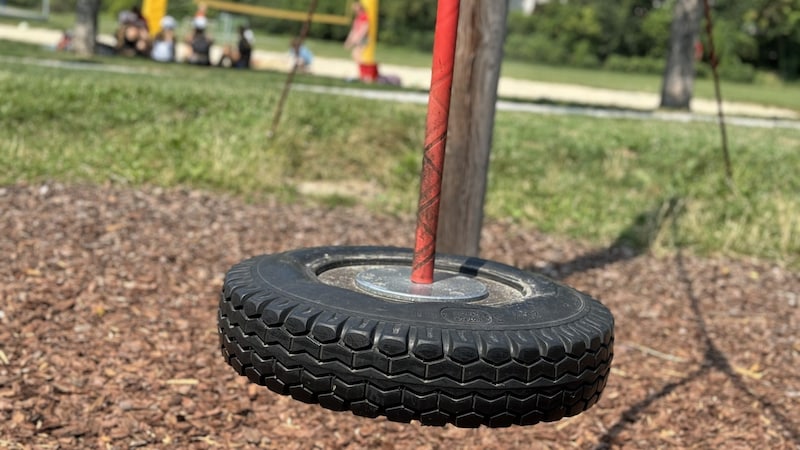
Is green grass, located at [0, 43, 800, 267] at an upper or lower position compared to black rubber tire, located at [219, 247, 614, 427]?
lower

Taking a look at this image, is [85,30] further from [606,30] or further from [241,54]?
[606,30]

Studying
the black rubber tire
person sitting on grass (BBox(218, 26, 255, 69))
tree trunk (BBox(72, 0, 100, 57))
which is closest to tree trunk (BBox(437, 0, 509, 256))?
the black rubber tire

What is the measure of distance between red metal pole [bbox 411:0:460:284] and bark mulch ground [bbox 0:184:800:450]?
52.7 inches

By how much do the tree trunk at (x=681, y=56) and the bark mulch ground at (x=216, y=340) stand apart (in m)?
9.32

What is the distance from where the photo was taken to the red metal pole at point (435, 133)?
2.57 metres

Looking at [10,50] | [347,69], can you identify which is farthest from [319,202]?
[347,69]

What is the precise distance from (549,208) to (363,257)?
4673 mm

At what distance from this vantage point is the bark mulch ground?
384 centimetres

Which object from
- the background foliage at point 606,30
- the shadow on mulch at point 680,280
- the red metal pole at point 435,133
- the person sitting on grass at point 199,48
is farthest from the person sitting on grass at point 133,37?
the background foliage at point 606,30

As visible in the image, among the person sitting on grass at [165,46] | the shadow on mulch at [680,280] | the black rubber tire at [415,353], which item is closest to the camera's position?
the black rubber tire at [415,353]

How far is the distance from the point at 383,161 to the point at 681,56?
29.8 ft

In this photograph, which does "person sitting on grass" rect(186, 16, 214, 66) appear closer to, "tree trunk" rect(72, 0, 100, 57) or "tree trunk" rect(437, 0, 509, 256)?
"tree trunk" rect(72, 0, 100, 57)

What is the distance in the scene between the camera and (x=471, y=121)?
4656 millimetres

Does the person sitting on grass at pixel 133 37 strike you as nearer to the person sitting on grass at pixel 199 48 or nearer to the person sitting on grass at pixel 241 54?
the person sitting on grass at pixel 199 48
